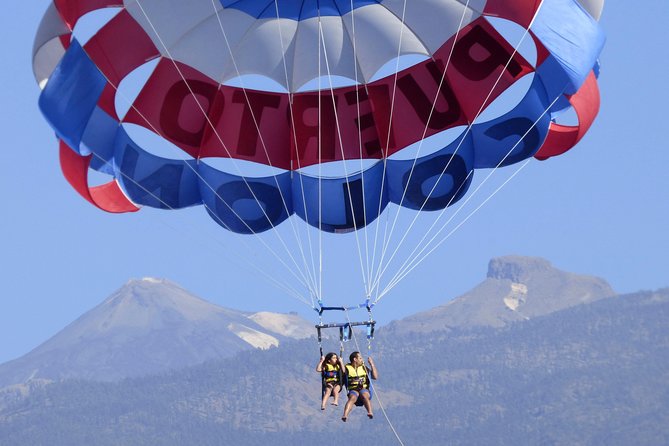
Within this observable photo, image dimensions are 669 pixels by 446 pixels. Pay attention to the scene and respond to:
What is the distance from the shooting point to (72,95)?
89.8ft

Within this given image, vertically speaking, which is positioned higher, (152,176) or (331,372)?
(152,176)

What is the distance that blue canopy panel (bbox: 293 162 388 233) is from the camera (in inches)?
1180

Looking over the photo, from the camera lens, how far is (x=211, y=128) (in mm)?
29750

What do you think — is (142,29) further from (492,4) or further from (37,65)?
(492,4)

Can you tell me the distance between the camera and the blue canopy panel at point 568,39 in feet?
89.9

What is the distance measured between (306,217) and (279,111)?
2107mm

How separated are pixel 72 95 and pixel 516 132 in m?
8.22

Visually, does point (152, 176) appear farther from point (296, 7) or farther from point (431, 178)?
point (431, 178)

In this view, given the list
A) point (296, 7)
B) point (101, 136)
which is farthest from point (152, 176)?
point (296, 7)

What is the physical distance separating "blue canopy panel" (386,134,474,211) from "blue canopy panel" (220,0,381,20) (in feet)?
10.2

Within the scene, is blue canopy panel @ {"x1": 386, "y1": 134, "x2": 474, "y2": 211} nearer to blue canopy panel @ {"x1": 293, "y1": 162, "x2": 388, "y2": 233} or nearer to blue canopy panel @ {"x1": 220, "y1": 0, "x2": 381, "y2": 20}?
blue canopy panel @ {"x1": 293, "y1": 162, "x2": 388, "y2": 233}

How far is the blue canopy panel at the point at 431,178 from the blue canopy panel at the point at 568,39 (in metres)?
2.79

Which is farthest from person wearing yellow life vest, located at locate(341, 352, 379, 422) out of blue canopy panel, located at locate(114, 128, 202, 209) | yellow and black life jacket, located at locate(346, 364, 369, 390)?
blue canopy panel, located at locate(114, 128, 202, 209)

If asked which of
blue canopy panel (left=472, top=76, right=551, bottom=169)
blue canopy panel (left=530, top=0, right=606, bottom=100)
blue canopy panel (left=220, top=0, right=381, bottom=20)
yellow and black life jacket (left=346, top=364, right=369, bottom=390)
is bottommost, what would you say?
yellow and black life jacket (left=346, top=364, right=369, bottom=390)
